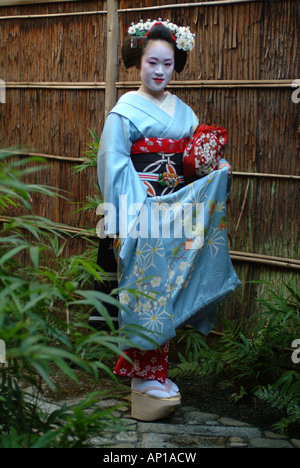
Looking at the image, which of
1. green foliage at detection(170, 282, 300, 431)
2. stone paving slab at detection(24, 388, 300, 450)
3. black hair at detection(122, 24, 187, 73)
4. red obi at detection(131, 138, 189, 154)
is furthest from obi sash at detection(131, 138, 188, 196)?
stone paving slab at detection(24, 388, 300, 450)

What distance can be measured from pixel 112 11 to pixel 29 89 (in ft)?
3.95

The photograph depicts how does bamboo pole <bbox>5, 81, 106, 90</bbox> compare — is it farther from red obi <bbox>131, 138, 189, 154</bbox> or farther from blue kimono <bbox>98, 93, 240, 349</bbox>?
red obi <bbox>131, 138, 189, 154</bbox>

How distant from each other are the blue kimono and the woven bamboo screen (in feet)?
1.74

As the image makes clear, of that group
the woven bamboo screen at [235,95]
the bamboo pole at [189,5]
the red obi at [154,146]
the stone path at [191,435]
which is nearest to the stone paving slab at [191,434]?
the stone path at [191,435]

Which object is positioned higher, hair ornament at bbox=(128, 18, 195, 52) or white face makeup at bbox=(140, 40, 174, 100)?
hair ornament at bbox=(128, 18, 195, 52)

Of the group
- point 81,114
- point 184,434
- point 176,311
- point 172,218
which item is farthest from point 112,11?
point 184,434

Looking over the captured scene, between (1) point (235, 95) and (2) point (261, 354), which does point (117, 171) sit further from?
(2) point (261, 354)

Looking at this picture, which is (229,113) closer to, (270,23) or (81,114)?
(270,23)

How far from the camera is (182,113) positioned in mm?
3969

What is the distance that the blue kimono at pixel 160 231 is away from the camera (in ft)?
12.0

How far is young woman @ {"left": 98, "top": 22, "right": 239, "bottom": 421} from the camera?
3.66 m

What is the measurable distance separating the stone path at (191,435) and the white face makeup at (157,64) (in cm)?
200

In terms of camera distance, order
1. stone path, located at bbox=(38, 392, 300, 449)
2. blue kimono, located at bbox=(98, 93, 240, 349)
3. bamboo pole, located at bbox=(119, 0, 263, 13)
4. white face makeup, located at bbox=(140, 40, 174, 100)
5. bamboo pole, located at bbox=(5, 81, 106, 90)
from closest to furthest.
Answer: stone path, located at bbox=(38, 392, 300, 449) → blue kimono, located at bbox=(98, 93, 240, 349) → white face makeup, located at bbox=(140, 40, 174, 100) → bamboo pole, located at bbox=(119, 0, 263, 13) → bamboo pole, located at bbox=(5, 81, 106, 90)

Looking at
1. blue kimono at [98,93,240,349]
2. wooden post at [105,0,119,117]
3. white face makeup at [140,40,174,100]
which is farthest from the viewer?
wooden post at [105,0,119,117]
